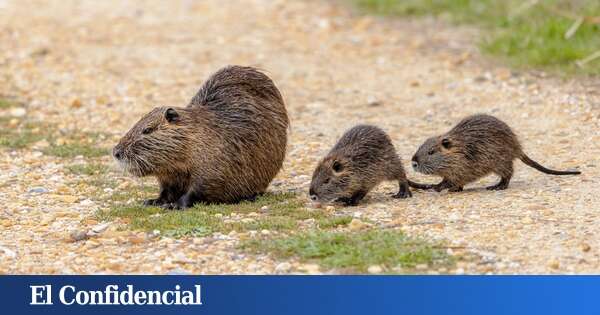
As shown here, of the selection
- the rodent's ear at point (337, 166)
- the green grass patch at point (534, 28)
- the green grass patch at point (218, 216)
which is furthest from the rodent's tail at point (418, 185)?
the green grass patch at point (534, 28)

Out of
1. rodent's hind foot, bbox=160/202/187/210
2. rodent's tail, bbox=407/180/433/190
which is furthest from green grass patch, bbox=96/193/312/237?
rodent's tail, bbox=407/180/433/190

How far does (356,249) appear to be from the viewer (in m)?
6.53

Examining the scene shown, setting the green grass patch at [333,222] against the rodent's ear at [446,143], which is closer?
the green grass patch at [333,222]

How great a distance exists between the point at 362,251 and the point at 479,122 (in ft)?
6.88

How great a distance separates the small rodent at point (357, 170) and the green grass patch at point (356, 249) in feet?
3.08

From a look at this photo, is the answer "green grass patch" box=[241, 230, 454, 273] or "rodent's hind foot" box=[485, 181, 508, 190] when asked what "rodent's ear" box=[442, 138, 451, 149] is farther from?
"green grass patch" box=[241, 230, 454, 273]

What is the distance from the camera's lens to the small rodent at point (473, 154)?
8.10 meters

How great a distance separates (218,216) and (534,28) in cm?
650

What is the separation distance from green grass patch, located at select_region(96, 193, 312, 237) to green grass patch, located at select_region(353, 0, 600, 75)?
480 centimetres

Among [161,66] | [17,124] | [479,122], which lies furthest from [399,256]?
[161,66]

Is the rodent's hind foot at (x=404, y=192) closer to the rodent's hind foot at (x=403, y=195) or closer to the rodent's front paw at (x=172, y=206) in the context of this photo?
the rodent's hind foot at (x=403, y=195)

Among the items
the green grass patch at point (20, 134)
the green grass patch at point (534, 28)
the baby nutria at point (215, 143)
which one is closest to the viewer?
the baby nutria at point (215, 143)

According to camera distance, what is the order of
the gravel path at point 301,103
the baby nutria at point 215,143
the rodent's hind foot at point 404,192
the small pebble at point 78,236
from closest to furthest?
Answer: the gravel path at point 301,103
the small pebble at point 78,236
the baby nutria at point 215,143
the rodent's hind foot at point 404,192

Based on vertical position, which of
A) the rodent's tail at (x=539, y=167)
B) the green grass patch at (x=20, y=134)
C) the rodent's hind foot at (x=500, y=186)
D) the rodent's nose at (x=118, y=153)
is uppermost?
the rodent's nose at (x=118, y=153)
